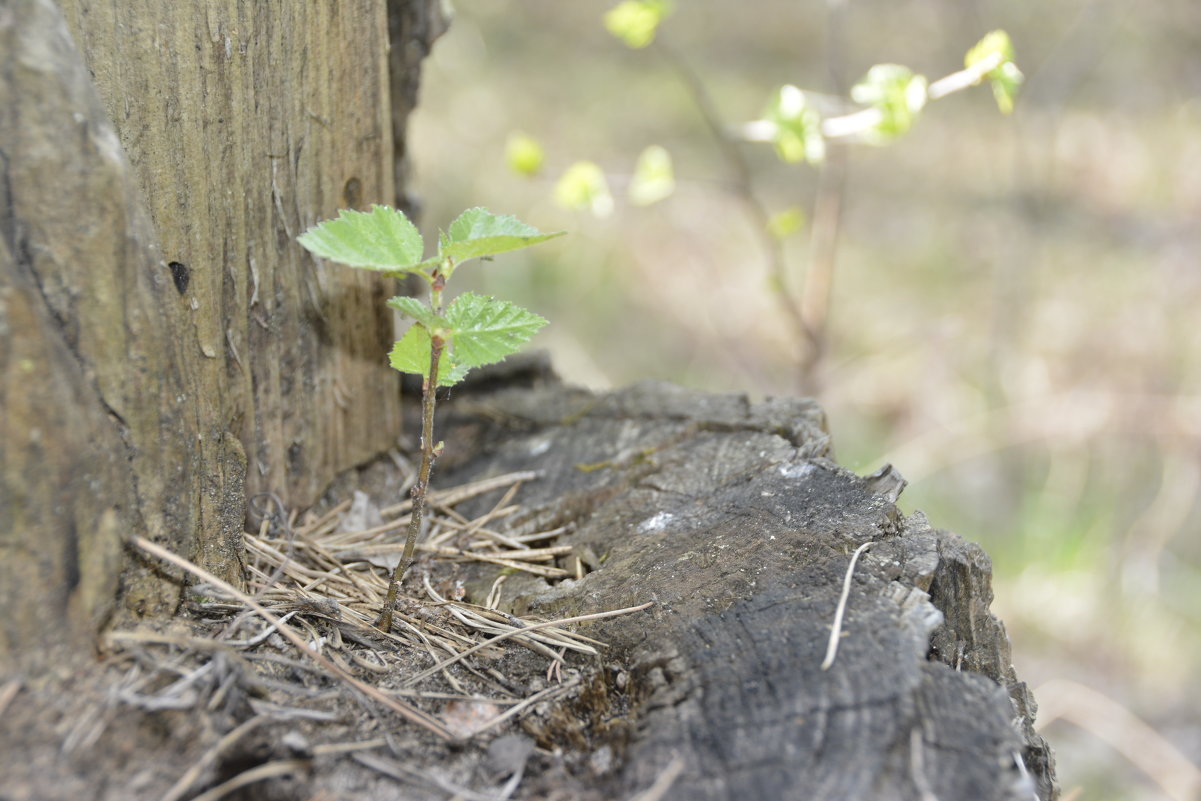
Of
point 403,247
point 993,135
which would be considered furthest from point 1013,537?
point 403,247

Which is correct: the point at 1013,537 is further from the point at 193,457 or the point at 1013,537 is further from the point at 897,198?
the point at 193,457

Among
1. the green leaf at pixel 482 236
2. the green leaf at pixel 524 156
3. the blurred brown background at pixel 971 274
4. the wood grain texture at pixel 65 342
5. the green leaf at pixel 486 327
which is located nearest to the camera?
the wood grain texture at pixel 65 342

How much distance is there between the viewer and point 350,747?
3.16 ft

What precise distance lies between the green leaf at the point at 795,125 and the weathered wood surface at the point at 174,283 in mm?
740

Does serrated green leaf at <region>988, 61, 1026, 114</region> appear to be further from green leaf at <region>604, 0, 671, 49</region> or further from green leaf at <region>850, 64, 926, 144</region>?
green leaf at <region>604, 0, 671, 49</region>

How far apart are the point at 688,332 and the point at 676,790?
3.94m

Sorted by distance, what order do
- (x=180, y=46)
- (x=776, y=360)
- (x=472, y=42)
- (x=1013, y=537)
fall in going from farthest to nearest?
(x=472, y=42) → (x=776, y=360) → (x=1013, y=537) → (x=180, y=46)

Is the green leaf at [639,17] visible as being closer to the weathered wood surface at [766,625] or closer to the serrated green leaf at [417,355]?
the weathered wood surface at [766,625]

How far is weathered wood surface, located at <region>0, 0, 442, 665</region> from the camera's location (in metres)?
0.90

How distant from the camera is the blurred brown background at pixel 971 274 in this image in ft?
11.2

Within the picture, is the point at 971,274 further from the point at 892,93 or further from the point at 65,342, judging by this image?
the point at 65,342

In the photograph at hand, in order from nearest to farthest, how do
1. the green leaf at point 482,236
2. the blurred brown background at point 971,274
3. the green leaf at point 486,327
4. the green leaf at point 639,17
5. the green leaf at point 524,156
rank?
the green leaf at point 482,236 → the green leaf at point 486,327 → the green leaf at point 639,17 → the green leaf at point 524,156 → the blurred brown background at point 971,274

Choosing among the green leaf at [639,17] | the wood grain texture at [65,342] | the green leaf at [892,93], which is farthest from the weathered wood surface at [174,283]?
the green leaf at [892,93]

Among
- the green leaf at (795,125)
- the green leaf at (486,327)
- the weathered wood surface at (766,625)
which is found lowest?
Answer: the weathered wood surface at (766,625)
